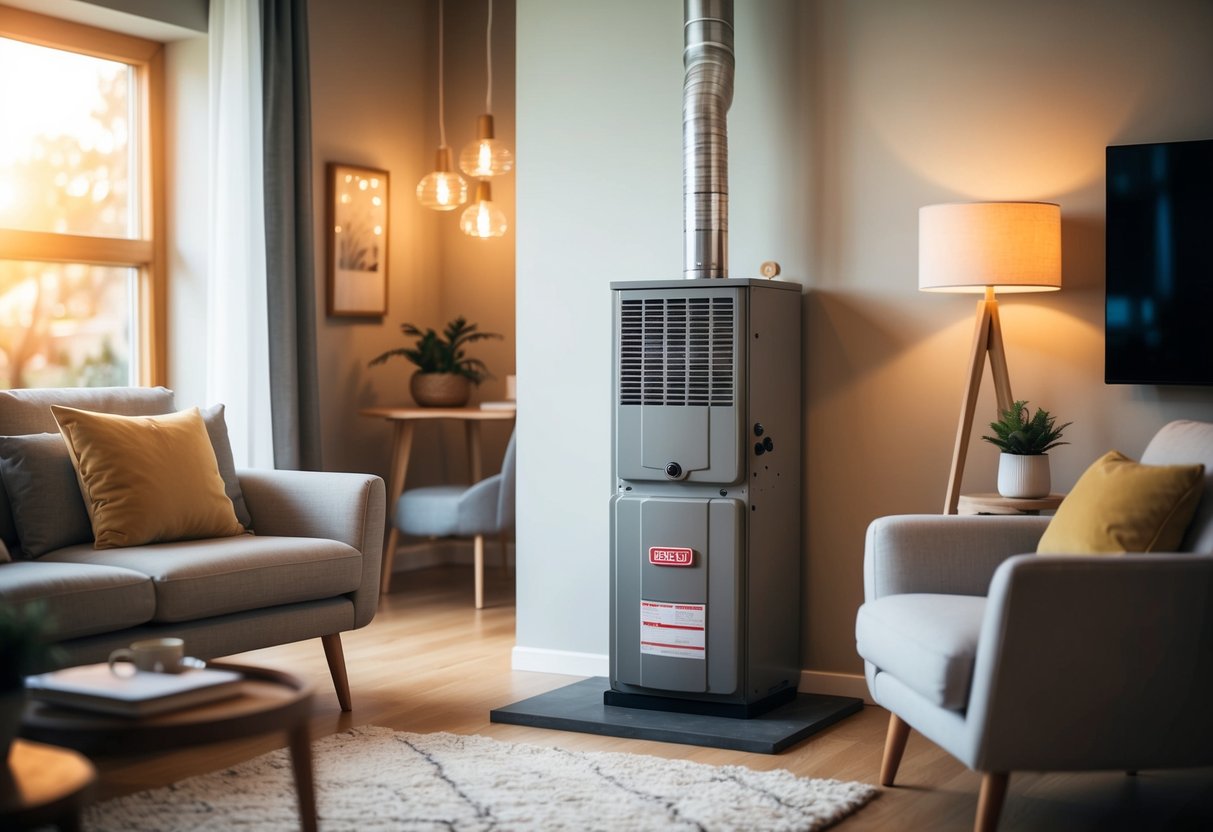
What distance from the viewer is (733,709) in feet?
11.5

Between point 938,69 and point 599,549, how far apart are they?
5.65ft

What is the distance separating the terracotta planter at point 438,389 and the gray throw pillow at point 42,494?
92.9 inches

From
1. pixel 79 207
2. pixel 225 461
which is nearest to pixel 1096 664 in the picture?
pixel 225 461

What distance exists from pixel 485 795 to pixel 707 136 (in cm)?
186

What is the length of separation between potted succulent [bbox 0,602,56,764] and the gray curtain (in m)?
3.07

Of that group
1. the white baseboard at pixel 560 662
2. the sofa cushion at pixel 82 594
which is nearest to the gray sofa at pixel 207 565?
the sofa cushion at pixel 82 594

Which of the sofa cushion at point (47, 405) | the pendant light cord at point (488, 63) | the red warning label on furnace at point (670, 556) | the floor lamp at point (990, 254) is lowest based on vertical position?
the red warning label on furnace at point (670, 556)

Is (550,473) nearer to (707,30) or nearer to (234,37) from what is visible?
(707,30)

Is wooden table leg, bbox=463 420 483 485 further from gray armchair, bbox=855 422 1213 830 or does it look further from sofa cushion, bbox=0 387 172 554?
gray armchair, bbox=855 422 1213 830

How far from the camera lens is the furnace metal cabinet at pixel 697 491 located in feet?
11.4

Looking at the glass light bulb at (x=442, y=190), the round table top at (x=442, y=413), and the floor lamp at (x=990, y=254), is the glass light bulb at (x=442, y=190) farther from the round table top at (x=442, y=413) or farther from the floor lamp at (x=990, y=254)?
the floor lamp at (x=990, y=254)

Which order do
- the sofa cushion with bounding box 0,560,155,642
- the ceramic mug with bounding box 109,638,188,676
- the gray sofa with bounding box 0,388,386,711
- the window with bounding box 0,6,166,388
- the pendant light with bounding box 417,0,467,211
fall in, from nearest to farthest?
1. the ceramic mug with bounding box 109,638,188,676
2. the sofa cushion with bounding box 0,560,155,642
3. the gray sofa with bounding box 0,388,386,711
4. the window with bounding box 0,6,166,388
5. the pendant light with bounding box 417,0,467,211

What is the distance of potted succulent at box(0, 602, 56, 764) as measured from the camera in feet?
6.41

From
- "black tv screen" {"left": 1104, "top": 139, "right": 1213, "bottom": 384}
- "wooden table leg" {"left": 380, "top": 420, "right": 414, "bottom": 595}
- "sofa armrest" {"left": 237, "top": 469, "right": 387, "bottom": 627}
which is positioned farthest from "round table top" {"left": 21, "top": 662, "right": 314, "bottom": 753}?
"wooden table leg" {"left": 380, "top": 420, "right": 414, "bottom": 595}
